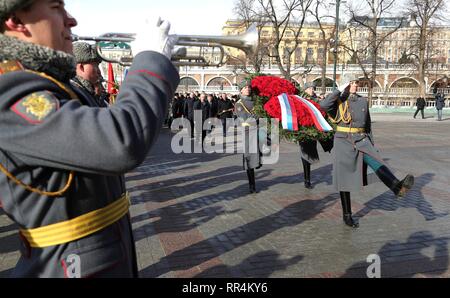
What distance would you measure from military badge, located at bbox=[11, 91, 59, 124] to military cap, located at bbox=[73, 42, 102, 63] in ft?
8.56

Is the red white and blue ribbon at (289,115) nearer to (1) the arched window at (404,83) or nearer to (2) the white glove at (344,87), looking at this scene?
(2) the white glove at (344,87)

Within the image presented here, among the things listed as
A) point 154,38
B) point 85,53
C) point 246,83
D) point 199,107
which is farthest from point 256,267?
point 199,107

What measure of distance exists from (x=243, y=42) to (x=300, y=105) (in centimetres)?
383

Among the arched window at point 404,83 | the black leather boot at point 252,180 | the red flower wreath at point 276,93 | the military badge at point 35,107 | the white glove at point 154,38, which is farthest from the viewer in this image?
the arched window at point 404,83

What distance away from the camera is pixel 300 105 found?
6848mm

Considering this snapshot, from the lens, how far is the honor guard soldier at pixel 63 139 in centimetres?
132

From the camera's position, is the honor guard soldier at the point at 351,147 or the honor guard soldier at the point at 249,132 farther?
the honor guard soldier at the point at 249,132

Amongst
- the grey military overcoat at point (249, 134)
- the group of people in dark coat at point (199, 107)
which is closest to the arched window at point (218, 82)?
the group of people in dark coat at point (199, 107)

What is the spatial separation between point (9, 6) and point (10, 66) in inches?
7.8

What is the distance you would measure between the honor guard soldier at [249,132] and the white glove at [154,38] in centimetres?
625

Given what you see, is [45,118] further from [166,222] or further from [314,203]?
[314,203]

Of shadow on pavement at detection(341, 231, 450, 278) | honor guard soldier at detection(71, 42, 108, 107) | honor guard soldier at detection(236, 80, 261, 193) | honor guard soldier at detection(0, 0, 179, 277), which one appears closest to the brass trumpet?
honor guard soldier at detection(71, 42, 108, 107)

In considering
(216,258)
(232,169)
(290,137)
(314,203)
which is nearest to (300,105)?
(290,137)

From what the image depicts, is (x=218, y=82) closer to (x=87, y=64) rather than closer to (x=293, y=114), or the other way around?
(x=293, y=114)
